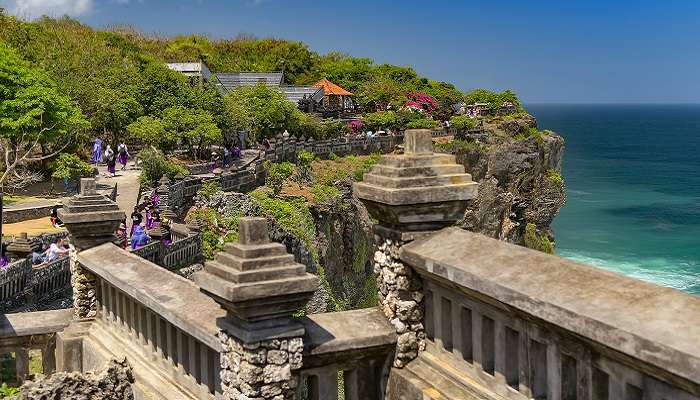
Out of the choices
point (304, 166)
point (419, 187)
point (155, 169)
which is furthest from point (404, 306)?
point (304, 166)

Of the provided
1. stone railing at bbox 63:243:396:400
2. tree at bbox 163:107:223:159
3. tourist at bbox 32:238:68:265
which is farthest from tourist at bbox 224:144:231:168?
stone railing at bbox 63:243:396:400

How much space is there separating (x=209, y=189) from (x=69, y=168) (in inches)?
258

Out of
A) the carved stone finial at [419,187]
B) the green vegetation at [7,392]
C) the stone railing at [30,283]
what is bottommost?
the stone railing at [30,283]

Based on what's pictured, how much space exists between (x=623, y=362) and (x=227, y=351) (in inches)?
103

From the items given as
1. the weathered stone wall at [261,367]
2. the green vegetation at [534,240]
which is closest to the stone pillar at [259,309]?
the weathered stone wall at [261,367]

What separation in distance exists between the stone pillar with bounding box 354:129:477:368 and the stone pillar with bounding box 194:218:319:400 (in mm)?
1125

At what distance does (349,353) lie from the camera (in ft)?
19.2

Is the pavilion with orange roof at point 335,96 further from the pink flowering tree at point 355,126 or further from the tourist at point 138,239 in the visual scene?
the tourist at point 138,239

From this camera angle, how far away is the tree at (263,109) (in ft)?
161

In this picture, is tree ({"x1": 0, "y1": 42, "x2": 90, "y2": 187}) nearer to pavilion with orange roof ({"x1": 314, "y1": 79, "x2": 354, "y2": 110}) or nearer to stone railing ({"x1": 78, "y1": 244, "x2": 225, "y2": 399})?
stone railing ({"x1": 78, "y1": 244, "x2": 225, "y2": 399})

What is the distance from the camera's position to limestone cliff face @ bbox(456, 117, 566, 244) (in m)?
51.1

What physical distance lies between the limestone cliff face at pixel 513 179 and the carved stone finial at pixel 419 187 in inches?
1637

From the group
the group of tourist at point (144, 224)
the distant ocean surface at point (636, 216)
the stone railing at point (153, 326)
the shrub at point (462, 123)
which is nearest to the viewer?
the stone railing at point (153, 326)

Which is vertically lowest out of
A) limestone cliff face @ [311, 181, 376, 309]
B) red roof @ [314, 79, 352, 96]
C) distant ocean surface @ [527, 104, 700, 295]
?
distant ocean surface @ [527, 104, 700, 295]
